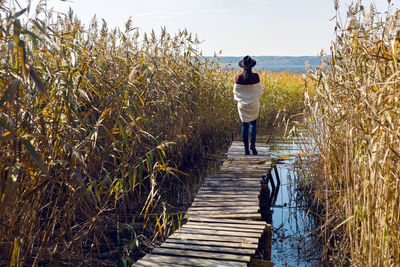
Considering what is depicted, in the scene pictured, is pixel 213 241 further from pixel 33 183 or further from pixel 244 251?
pixel 33 183

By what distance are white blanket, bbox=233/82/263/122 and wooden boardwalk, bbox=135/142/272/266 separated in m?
0.81

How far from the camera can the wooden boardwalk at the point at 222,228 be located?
3.21m

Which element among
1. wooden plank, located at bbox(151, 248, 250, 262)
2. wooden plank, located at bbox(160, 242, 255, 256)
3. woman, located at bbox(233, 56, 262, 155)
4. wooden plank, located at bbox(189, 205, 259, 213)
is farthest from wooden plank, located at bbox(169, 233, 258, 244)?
woman, located at bbox(233, 56, 262, 155)

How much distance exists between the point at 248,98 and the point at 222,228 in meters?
3.00

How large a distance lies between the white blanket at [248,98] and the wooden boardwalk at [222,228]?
0.81 m

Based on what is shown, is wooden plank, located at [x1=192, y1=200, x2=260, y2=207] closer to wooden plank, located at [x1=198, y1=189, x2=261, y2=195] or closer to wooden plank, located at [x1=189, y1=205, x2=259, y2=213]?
wooden plank, located at [x1=189, y1=205, x2=259, y2=213]

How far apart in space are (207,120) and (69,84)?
5072 millimetres

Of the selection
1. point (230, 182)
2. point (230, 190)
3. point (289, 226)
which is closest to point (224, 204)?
point (230, 190)

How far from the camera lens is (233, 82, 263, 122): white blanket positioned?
6457 mm

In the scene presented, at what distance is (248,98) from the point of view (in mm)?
6492

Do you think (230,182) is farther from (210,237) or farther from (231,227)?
(210,237)

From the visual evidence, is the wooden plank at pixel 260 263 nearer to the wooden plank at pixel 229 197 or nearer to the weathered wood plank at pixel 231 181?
the wooden plank at pixel 229 197

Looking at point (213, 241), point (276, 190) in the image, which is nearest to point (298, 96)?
point (276, 190)

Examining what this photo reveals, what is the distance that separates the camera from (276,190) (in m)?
6.52
